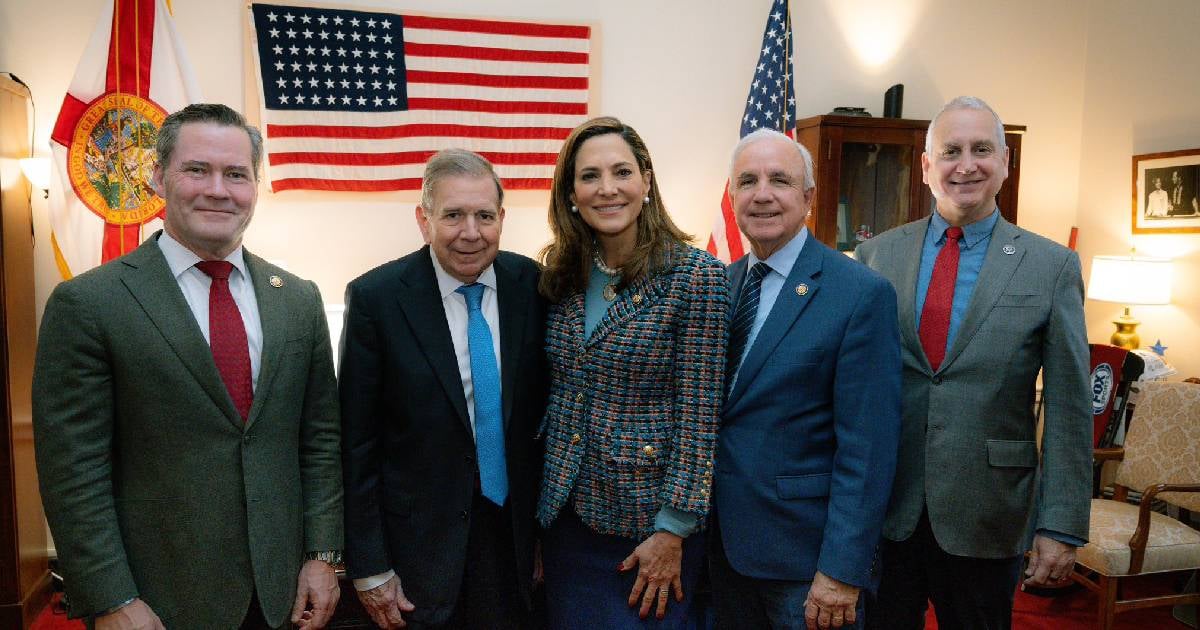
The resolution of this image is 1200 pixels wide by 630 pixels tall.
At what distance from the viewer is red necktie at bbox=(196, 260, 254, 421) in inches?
59.1

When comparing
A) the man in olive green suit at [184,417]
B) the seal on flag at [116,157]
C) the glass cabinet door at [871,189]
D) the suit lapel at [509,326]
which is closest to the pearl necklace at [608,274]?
the suit lapel at [509,326]

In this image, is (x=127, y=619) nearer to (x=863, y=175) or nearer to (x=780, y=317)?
(x=780, y=317)

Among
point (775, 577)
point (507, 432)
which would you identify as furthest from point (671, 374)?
point (775, 577)

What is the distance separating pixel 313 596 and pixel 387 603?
163 millimetres

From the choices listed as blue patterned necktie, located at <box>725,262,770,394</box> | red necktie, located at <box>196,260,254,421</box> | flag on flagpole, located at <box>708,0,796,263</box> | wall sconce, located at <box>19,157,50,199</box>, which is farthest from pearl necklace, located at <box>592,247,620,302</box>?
wall sconce, located at <box>19,157,50,199</box>

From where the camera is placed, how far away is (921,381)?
5.97 feet

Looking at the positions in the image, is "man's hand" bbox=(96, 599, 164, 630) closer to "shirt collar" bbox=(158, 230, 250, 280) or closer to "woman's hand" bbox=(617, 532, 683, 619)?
"shirt collar" bbox=(158, 230, 250, 280)

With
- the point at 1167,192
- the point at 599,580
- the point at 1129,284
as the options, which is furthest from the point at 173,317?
the point at 1167,192

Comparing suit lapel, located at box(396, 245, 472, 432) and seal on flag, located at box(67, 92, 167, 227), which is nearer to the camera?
suit lapel, located at box(396, 245, 472, 432)

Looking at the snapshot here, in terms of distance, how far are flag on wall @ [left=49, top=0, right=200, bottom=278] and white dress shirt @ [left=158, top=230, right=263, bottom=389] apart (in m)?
2.17

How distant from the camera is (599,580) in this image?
1.69m

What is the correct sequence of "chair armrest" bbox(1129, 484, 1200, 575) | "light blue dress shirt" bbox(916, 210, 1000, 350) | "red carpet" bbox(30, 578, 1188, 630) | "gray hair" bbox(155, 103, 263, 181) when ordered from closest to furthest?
"gray hair" bbox(155, 103, 263, 181), "light blue dress shirt" bbox(916, 210, 1000, 350), "chair armrest" bbox(1129, 484, 1200, 575), "red carpet" bbox(30, 578, 1188, 630)

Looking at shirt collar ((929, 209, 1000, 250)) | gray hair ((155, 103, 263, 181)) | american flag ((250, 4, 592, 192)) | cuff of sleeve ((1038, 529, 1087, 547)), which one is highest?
american flag ((250, 4, 592, 192))

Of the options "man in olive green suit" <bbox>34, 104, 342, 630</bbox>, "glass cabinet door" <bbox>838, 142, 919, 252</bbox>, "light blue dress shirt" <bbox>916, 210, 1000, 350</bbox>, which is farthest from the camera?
"glass cabinet door" <bbox>838, 142, 919, 252</bbox>
